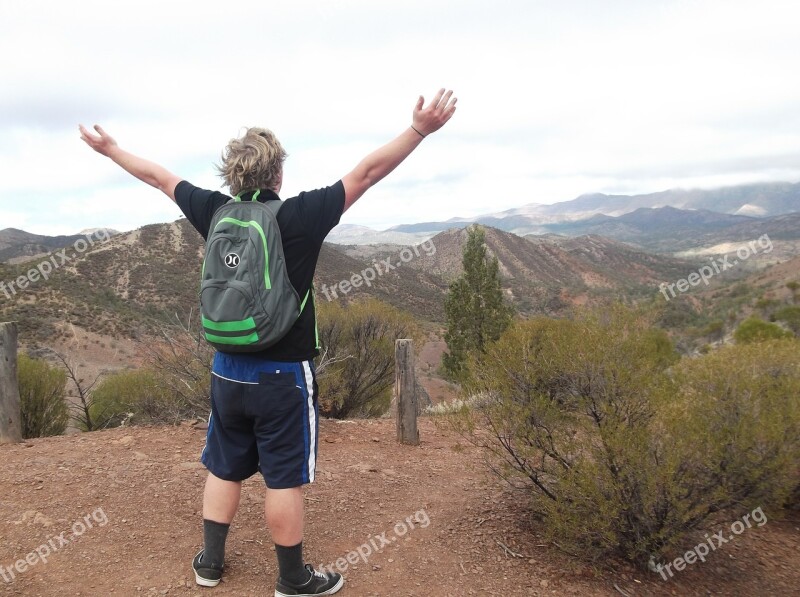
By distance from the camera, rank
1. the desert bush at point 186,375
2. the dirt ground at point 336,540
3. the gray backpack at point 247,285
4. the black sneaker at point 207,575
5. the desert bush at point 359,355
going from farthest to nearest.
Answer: the desert bush at point 359,355, the desert bush at point 186,375, the dirt ground at point 336,540, the black sneaker at point 207,575, the gray backpack at point 247,285

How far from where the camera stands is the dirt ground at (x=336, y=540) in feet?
9.56

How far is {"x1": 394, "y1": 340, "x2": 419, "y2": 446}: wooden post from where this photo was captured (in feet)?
19.9

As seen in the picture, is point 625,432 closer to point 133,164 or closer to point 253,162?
point 253,162

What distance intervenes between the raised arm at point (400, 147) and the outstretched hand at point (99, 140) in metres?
1.32

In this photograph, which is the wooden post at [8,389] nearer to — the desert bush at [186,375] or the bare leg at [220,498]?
the desert bush at [186,375]

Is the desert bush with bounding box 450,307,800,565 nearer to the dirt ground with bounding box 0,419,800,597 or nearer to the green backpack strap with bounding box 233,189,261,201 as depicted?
the dirt ground with bounding box 0,419,800,597

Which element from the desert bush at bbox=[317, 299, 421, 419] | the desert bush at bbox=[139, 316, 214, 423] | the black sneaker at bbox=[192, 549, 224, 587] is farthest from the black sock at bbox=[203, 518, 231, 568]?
the desert bush at bbox=[317, 299, 421, 419]

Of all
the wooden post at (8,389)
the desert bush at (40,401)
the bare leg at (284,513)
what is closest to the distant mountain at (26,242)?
the desert bush at (40,401)

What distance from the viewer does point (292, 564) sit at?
2490mm

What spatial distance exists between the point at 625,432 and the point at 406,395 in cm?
320

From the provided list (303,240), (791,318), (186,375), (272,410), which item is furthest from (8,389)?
(791,318)

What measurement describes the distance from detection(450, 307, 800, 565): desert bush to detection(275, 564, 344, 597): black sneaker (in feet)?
3.94

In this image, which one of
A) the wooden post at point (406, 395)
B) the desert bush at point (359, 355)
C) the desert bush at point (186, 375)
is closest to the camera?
the wooden post at point (406, 395)

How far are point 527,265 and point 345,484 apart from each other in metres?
82.1
